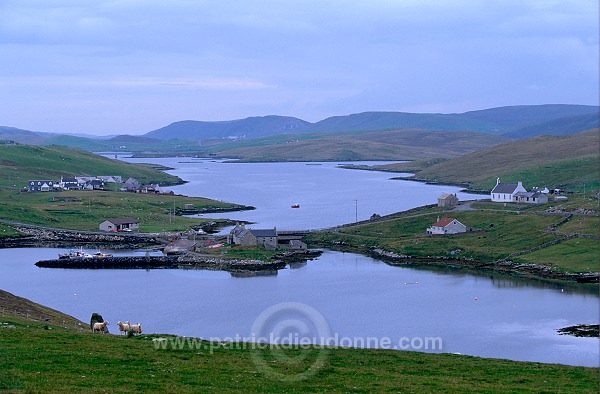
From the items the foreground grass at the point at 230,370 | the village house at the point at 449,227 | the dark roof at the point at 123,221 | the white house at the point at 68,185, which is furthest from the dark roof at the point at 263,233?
the white house at the point at 68,185

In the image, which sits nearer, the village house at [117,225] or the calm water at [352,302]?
the calm water at [352,302]

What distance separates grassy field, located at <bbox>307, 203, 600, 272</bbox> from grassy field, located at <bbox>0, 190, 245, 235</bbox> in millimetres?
21960

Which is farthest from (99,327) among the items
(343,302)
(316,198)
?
(316,198)

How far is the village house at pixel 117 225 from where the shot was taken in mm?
97188

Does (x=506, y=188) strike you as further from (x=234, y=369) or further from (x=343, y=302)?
(x=234, y=369)

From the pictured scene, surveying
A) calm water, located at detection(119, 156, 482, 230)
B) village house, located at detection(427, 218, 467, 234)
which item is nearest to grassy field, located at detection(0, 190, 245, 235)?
calm water, located at detection(119, 156, 482, 230)

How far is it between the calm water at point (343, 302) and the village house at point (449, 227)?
10.7 metres

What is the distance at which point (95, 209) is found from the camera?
4382 inches

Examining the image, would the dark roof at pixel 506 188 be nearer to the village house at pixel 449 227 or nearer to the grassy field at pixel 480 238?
the grassy field at pixel 480 238

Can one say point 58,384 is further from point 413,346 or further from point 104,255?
point 104,255

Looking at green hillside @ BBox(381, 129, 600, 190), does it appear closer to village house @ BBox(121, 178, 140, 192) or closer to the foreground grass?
village house @ BBox(121, 178, 140, 192)

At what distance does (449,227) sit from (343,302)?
32396 millimetres

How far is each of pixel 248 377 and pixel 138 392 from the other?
12.3 ft

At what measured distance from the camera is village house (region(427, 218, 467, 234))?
3401 inches
